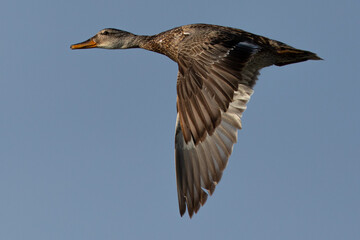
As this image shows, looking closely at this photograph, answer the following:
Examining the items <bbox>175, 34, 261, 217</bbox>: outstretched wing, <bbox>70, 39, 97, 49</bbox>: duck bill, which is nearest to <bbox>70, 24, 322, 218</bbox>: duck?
<bbox>175, 34, 261, 217</bbox>: outstretched wing

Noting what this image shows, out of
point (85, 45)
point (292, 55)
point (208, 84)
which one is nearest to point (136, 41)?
point (85, 45)

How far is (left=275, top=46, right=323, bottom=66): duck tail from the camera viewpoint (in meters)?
12.9

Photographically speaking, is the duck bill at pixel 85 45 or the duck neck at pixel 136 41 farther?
the duck bill at pixel 85 45

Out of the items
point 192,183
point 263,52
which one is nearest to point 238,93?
point 263,52

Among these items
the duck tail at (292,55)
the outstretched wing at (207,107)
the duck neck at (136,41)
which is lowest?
the outstretched wing at (207,107)

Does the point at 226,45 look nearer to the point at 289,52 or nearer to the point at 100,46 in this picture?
the point at 289,52

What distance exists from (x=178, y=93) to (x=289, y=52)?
9.70ft

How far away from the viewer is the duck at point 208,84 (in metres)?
10.6

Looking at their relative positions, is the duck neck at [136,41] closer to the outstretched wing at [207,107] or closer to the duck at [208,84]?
the duck at [208,84]

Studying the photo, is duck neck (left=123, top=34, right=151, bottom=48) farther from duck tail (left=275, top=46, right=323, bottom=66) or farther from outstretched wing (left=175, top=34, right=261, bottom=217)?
duck tail (left=275, top=46, right=323, bottom=66)

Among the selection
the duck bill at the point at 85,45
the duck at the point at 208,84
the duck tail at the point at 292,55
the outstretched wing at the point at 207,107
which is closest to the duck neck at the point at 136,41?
the duck at the point at 208,84

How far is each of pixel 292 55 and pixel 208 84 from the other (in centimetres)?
296

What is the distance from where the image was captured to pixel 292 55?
13094 millimetres

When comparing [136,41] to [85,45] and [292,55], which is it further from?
[292,55]
